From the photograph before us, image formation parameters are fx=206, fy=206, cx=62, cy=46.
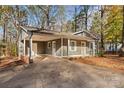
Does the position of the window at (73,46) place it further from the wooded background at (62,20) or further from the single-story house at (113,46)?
the single-story house at (113,46)

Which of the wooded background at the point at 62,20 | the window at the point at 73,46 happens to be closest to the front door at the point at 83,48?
the window at the point at 73,46

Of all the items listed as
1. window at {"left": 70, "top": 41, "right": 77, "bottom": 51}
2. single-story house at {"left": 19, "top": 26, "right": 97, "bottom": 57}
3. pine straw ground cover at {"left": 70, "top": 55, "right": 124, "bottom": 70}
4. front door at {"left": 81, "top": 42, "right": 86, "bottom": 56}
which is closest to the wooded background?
single-story house at {"left": 19, "top": 26, "right": 97, "bottom": 57}

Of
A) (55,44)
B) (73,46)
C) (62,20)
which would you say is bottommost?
(73,46)

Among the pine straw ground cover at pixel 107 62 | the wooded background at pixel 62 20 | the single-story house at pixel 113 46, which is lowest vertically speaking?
the pine straw ground cover at pixel 107 62

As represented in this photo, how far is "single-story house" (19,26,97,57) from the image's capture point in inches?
709

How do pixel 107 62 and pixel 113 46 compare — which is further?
pixel 113 46

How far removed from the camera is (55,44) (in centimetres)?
1991

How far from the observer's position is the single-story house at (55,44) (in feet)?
59.1

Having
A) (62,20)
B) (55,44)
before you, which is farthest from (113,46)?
(55,44)

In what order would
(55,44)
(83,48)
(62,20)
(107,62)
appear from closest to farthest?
(107,62) → (55,44) → (83,48) → (62,20)

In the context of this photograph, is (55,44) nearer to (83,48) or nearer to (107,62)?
(83,48)

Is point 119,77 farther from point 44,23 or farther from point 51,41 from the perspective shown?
point 44,23

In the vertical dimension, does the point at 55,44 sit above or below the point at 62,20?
below
